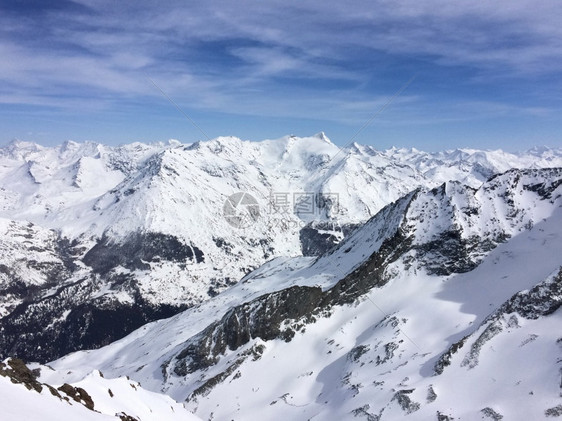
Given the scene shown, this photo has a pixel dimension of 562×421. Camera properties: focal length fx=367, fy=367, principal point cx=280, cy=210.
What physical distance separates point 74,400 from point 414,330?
72458 mm

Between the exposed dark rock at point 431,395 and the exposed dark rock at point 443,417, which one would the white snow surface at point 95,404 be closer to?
the exposed dark rock at point 443,417

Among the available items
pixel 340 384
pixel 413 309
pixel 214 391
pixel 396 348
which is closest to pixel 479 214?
pixel 413 309

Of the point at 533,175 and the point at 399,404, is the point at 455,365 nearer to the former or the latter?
the point at 399,404

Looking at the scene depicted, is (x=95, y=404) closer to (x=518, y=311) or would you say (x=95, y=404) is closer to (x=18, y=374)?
(x=18, y=374)

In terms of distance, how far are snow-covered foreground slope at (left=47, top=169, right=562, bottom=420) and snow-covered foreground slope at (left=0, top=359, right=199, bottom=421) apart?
3334 centimetres

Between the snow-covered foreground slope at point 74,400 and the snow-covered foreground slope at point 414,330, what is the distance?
33.3 meters

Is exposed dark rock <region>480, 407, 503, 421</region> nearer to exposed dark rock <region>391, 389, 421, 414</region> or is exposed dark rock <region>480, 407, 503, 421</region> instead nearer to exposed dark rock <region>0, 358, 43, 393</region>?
exposed dark rock <region>391, 389, 421, 414</region>

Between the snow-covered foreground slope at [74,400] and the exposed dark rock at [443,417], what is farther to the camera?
the exposed dark rock at [443,417]

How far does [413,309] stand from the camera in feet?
305

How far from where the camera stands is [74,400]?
36.2 m

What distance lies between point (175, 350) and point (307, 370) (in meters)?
59.7

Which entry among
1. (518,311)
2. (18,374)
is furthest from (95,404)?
(518,311)

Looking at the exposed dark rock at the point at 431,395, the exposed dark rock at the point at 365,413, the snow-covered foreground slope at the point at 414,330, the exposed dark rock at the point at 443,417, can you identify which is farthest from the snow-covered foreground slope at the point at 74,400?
the exposed dark rock at the point at 431,395

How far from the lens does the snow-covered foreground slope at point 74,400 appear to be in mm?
25922
